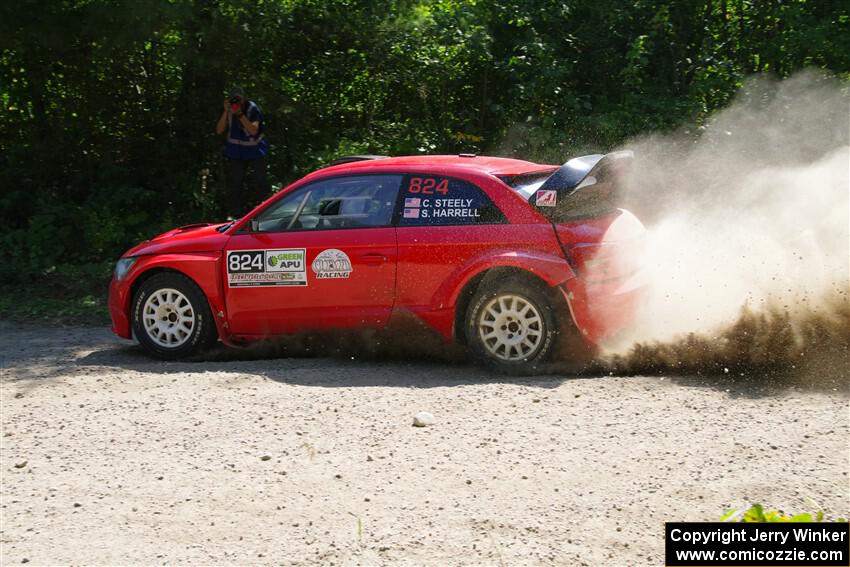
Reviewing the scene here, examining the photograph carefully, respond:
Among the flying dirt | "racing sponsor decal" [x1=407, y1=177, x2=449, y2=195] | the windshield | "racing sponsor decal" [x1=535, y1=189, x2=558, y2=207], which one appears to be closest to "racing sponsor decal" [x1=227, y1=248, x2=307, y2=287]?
"racing sponsor decal" [x1=407, y1=177, x2=449, y2=195]

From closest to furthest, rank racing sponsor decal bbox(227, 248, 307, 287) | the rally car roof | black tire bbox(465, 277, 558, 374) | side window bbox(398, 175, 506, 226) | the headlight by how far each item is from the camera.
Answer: black tire bbox(465, 277, 558, 374)
side window bbox(398, 175, 506, 226)
the rally car roof
racing sponsor decal bbox(227, 248, 307, 287)
the headlight

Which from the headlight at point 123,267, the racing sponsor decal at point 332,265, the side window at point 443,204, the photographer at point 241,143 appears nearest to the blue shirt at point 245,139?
the photographer at point 241,143

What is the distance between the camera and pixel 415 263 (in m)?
8.31

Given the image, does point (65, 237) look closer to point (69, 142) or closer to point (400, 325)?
point (69, 142)

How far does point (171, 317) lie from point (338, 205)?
1.74 m

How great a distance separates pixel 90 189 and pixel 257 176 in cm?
248

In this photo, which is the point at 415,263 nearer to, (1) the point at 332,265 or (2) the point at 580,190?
(1) the point at 332,265

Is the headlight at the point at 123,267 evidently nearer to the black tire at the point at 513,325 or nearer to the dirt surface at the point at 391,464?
the dirt surface at the point at 391,464

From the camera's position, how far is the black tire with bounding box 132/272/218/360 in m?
8.91

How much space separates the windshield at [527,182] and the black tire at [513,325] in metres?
0.71

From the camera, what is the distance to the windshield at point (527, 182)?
8273 mm

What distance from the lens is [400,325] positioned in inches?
332

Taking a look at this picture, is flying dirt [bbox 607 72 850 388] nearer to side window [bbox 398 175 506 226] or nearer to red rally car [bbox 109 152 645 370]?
red rally car [bbox 109 152 645 370]

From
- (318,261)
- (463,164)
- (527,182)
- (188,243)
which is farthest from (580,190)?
(188,243)
